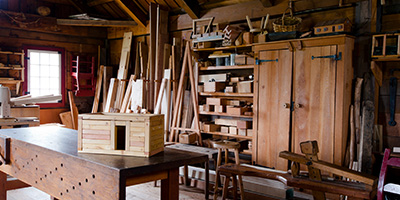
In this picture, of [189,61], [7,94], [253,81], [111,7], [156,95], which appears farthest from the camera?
[111,7]

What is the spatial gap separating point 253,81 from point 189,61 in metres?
1.43

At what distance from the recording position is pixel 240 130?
5676 millimetres

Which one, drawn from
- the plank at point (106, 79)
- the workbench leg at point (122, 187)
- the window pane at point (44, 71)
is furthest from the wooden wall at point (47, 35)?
the workbench leg at point (122, 187)

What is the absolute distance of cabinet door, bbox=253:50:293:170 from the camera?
500cm

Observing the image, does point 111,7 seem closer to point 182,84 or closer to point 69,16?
point 69,16

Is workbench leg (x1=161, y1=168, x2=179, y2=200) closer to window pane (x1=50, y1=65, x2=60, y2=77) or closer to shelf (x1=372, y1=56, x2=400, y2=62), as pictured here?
shelf (x1=372, y1=56, x2=400, y2=62)

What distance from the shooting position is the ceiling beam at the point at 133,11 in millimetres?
7178

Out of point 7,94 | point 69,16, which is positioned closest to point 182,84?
point 7,94

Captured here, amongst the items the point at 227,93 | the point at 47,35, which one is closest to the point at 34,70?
the point at 47,35

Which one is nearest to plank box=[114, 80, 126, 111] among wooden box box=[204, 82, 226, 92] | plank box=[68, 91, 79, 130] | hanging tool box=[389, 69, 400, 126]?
plank box=[68, 91, 79, 130]

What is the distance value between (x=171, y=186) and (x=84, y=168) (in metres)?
0.61

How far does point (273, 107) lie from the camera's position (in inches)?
202

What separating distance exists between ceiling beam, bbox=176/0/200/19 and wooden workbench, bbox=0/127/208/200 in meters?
3.75

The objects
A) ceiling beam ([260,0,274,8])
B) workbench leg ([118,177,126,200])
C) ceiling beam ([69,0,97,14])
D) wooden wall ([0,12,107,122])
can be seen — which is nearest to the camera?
workbench leg ([118,177,126,200])
